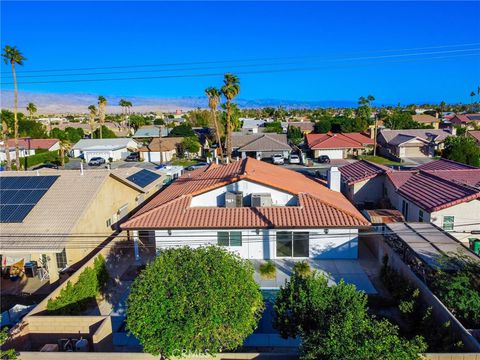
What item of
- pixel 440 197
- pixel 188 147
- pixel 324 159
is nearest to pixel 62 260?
pixel 440 197

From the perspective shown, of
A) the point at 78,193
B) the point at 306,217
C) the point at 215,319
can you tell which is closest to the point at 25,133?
the point at 78,193

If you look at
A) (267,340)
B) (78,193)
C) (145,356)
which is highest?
(78,193)

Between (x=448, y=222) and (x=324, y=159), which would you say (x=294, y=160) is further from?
(x=448, y=222)

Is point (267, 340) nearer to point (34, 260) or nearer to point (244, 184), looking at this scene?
point (244, 184)

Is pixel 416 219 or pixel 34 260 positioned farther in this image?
pixel 416 219

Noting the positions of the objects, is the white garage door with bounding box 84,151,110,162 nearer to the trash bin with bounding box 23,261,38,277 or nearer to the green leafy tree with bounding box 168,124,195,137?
the green leafy tree with bounding box 168,124,195,137

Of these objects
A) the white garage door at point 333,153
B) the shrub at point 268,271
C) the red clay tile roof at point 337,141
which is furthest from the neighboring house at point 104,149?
the shrub at point 268,271
